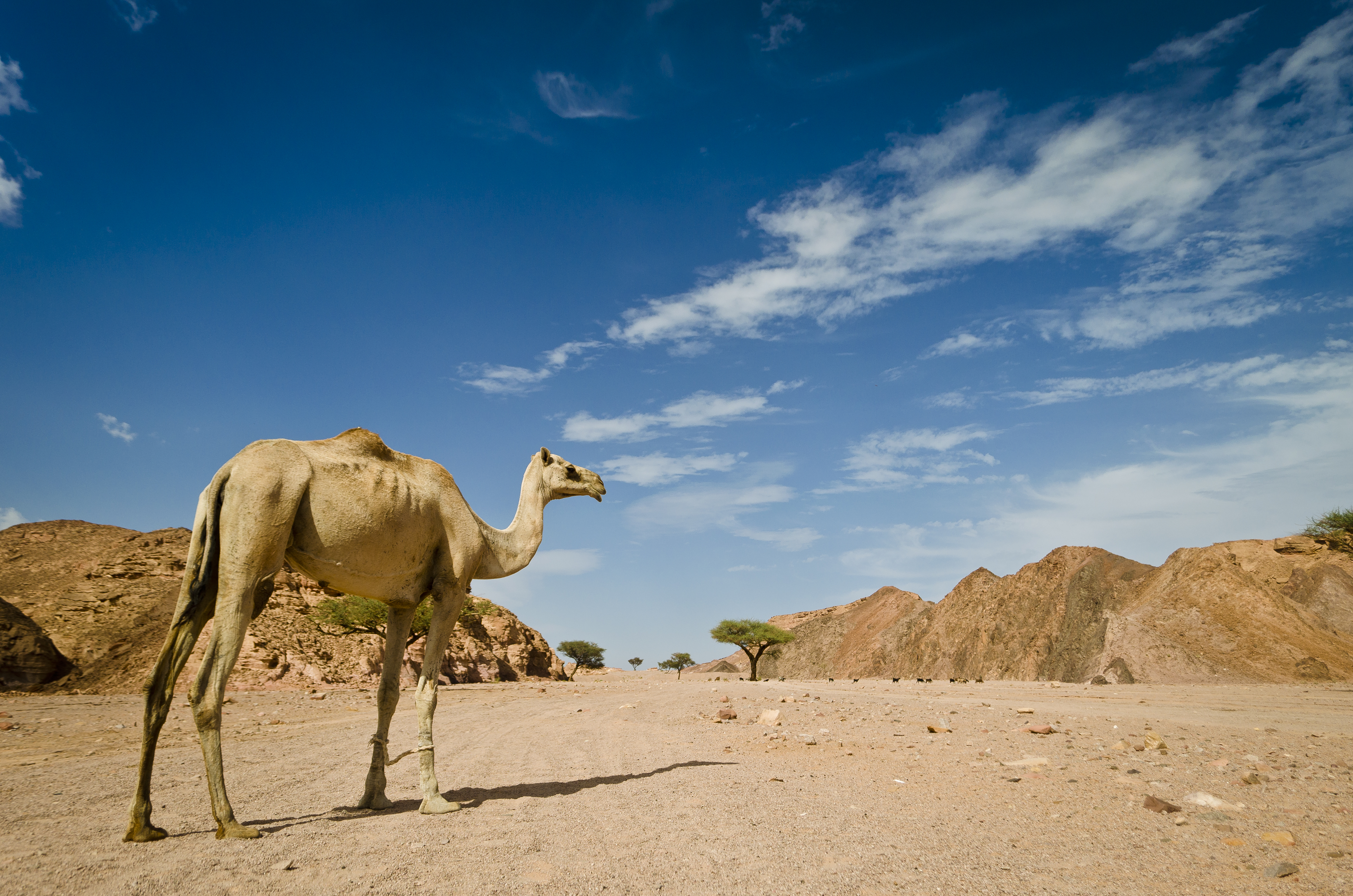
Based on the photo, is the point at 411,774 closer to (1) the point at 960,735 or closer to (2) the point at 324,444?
(2) the point at 324,444

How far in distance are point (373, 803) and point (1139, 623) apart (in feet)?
166

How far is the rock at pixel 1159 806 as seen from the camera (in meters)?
5.98

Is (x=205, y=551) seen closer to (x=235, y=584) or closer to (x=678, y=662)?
(x=235, y=584)

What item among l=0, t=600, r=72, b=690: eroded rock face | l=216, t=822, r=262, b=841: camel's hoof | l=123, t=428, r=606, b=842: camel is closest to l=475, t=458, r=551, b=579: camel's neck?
l=123, t=428, r=606, b=842: camel

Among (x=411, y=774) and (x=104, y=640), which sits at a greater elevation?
(x=104, y=640)

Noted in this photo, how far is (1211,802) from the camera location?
611cm

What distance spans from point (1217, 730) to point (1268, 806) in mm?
7042

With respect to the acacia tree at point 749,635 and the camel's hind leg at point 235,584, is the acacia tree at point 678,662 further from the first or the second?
the camel's hind leg at point 235,584

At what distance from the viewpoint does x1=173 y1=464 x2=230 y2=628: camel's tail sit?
5453mm

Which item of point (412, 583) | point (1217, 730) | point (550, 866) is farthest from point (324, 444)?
point (1217, 730)

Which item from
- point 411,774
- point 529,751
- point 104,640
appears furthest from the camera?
point 104,640

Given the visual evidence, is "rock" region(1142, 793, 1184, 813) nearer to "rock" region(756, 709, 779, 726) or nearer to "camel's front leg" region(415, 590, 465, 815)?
"camel's front leg" region(415, 590, 465, 815)

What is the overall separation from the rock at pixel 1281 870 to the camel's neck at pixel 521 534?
6.72 meters

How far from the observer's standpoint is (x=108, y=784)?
7.61m
